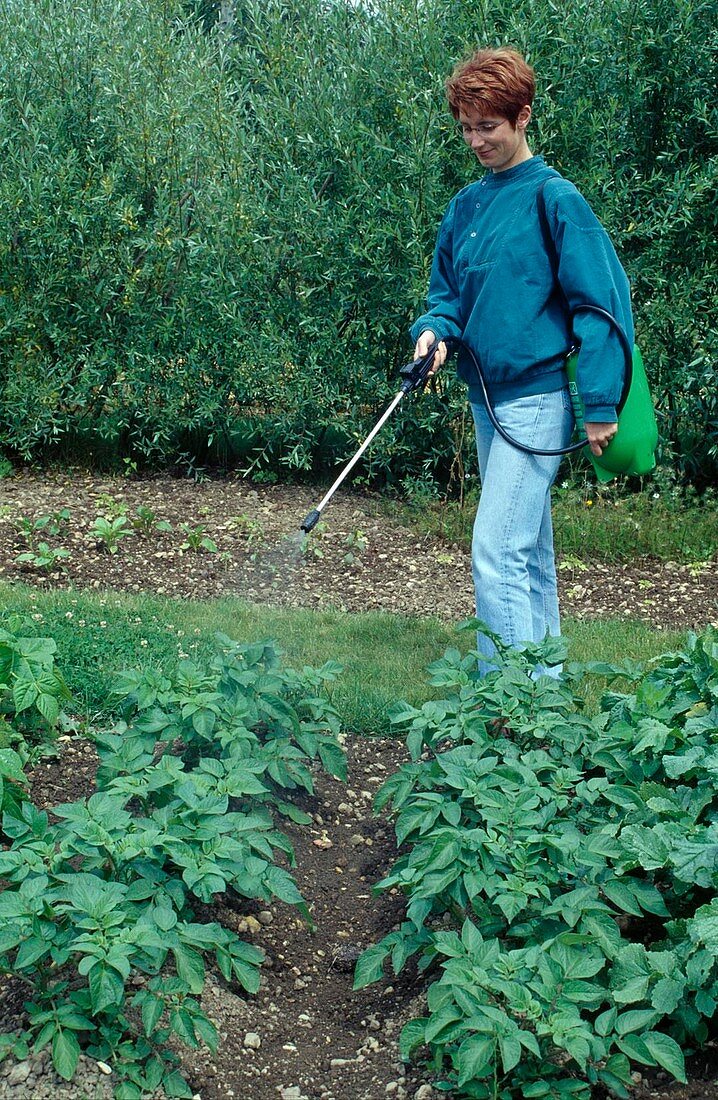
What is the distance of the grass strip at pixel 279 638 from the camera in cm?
415

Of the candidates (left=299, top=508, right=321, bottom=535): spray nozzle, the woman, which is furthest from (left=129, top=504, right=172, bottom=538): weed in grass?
(left=299, top=508, right=321, bottom=535): spray nozzle

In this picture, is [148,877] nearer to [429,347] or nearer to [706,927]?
[706,927]

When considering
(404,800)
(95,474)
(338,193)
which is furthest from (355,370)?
(404,800)

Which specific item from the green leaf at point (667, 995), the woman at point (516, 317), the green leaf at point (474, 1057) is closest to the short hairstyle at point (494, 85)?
the woman at point (516, 317)

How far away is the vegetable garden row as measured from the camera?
225 cm

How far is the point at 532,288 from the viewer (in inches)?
137

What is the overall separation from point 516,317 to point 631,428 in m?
0.47

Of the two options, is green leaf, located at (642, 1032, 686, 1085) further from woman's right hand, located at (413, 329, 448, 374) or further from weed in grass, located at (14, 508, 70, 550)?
weed in grass, located at (14, 508, 70, 550)

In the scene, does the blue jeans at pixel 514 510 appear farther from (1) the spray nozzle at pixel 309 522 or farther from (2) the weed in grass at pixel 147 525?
(2) the weed in grass at pixel 147 525

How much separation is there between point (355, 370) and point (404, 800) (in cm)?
423

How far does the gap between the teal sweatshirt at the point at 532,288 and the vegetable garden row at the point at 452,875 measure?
0.85 meters

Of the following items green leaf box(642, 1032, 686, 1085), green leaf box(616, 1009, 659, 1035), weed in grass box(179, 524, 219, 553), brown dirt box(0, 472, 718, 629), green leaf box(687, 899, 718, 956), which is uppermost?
green leaf box(687, 899, 718, 956)

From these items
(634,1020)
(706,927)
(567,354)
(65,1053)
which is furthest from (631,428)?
(65,1053)

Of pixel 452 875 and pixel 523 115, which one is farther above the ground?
pixel 523 115
